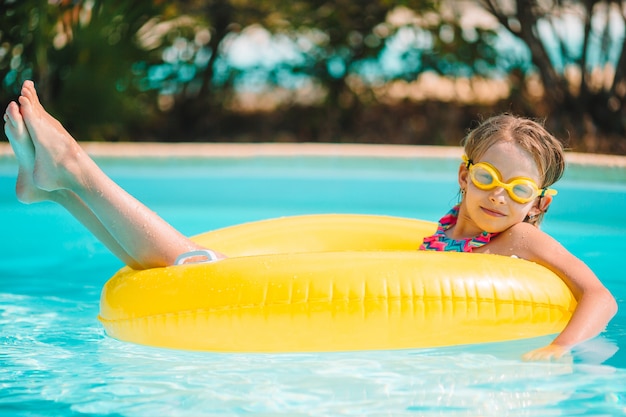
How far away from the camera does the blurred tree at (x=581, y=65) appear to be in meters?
8.47

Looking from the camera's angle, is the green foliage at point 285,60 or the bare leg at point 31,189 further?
the green foliage at point 285,60

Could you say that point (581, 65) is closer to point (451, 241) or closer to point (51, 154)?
point (451, 241)

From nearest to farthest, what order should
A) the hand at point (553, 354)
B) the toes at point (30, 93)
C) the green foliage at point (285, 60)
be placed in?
1. the hand at point (553, 354)
2. the toes at point (30, 93)
3. the green foliage at point (285, 60)

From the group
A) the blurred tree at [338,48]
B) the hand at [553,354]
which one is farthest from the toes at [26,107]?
the blurred tree at [338,48]

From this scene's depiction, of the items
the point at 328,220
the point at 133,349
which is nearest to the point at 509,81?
the point at 328,220

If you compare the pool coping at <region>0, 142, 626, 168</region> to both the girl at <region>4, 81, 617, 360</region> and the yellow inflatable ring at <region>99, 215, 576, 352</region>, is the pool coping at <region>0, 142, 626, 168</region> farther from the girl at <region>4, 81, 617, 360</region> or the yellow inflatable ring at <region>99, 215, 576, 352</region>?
the yellow inflatable ring at <region>99, 215, 576, 352</region>

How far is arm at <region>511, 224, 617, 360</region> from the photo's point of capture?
2.88 metres

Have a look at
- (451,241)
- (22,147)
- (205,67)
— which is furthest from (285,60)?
(22,147)

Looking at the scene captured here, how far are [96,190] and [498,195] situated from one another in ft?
4.32

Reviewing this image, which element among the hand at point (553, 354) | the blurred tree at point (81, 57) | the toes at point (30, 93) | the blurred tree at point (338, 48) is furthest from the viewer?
the blurred tree at point (338, 48)

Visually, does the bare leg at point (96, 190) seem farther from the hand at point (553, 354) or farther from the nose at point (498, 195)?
the hand at point (553, 354)

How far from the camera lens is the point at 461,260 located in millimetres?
2955

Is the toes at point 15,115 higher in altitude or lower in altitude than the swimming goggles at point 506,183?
higher

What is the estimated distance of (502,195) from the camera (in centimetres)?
313
